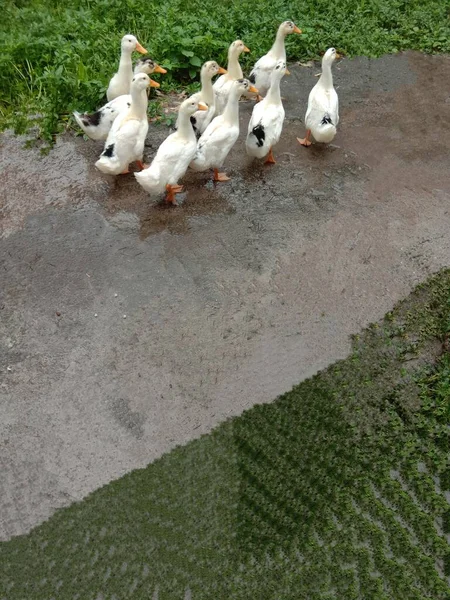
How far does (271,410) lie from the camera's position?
4324mm

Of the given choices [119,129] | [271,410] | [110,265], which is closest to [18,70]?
[119,129]

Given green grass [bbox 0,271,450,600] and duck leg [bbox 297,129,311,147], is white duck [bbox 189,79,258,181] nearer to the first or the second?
duck leg [bbox 297,129,311,147]

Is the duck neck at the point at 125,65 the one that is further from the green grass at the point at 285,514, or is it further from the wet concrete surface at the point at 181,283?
the green grass at the point at 285,514

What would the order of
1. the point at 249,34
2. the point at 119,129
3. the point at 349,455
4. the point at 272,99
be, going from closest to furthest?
the point at 349,455 < the point at 119,129 < the point at 272,99 < the point at 249,34

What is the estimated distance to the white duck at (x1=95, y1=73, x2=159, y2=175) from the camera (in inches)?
223

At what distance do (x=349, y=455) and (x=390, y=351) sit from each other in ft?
3.13

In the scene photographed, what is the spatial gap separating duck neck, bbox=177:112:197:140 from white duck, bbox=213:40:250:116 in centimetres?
115

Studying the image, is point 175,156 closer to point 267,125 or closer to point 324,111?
point 267,125

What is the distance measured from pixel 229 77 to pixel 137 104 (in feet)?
4.36

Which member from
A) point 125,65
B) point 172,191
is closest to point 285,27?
point 125,65

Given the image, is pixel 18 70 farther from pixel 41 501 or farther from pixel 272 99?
pixel 41 501

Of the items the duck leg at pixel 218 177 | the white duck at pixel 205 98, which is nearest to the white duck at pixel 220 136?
the duck leg at pixel 218 177

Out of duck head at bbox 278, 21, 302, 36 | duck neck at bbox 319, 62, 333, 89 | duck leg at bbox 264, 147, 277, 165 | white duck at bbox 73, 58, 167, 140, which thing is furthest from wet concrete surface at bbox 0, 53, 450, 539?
duck head at bbox 278, 21, 302, 36

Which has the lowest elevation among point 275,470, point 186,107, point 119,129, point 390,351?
point 275,470
